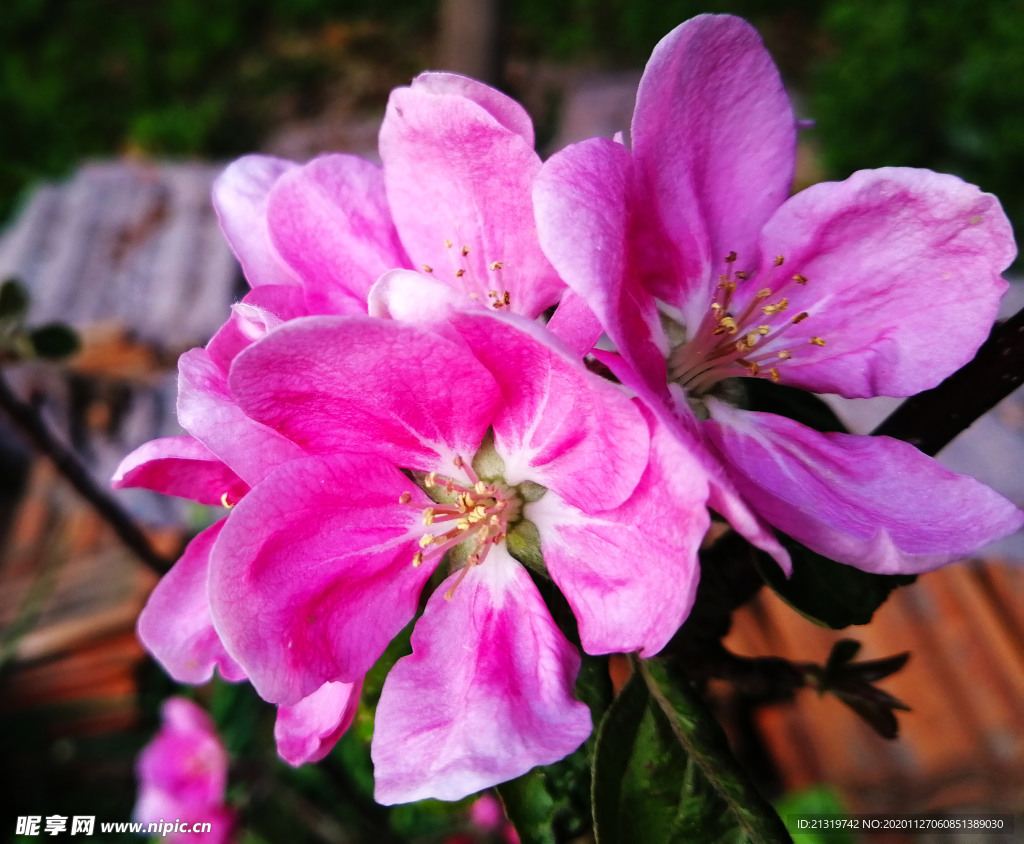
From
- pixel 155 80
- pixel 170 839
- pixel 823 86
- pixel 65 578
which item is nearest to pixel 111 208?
pixel 155 80

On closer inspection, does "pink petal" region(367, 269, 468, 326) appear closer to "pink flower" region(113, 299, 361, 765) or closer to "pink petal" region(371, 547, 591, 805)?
"pink flower" region(113, 299, 361, 765)

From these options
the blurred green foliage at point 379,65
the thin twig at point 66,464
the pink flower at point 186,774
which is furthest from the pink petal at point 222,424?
the blurred green foliage at point 379,65

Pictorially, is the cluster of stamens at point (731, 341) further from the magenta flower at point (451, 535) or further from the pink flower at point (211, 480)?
the pink flower at point (211, 480)

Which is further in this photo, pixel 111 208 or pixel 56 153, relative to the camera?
pixel 56 153

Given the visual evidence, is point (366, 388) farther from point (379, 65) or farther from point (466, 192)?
point (379, 65)

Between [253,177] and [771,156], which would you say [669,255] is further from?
[253,177]

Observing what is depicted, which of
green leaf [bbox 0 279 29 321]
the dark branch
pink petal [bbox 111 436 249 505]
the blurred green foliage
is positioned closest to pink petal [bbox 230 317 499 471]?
pink petal [bbox 111 436 249 505]
